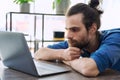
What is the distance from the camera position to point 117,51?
1.26 m

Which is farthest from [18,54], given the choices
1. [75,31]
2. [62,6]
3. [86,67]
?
[62,6]

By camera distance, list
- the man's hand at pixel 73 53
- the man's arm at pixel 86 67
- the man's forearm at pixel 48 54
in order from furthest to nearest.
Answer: the man's forearm at pixel 48 54
the man's hand at pixel 73 53
the man's arm at pixel 86 67

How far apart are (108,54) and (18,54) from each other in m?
0.46

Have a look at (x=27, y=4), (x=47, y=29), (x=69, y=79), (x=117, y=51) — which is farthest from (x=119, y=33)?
(x=47, y=29)

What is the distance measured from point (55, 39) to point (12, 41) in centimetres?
234

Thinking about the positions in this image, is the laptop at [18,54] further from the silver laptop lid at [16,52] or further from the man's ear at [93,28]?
the man's ear at [93,28]

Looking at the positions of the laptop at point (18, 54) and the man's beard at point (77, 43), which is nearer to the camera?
the laptop at point (18, 54)

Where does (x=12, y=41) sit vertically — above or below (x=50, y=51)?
above

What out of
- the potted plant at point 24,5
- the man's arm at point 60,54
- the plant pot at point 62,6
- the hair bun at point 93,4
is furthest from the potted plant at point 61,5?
the man's arm at point 60,54

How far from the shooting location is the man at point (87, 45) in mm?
1166

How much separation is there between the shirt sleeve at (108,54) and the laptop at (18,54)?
0.18 metres

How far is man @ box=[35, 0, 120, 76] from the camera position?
3.83ft

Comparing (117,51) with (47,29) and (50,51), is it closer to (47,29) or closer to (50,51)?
(50,51)

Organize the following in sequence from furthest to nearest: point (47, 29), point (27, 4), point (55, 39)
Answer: point (47, 29), point (55, 39), point (27, 4)
